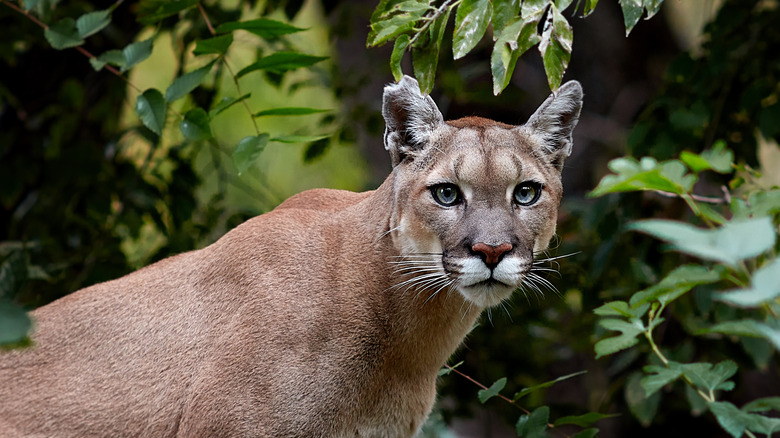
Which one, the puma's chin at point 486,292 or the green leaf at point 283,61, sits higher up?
the green leaf at point 283,61

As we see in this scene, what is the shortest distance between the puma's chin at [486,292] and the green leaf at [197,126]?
1.62m

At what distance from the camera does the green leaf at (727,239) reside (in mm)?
1699

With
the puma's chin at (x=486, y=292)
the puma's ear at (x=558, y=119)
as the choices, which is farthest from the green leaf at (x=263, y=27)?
the puma's chin at (x=486, y=292)

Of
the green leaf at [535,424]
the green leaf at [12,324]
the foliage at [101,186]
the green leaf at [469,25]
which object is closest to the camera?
the green leaf at [12,324]

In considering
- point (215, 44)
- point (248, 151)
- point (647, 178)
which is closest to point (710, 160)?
point (647, 178)

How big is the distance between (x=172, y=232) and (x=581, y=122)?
17.1 feet

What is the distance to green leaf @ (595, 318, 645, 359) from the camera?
3015 mm

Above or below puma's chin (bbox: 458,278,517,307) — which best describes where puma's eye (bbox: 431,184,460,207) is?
above

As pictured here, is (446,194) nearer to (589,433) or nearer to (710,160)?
(589,433)

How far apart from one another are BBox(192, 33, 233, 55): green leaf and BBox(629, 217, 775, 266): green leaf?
9.58 feet

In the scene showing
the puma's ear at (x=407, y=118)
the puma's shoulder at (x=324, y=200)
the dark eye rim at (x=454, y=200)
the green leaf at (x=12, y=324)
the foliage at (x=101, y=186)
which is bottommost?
the foliage at (x=101, y=186)

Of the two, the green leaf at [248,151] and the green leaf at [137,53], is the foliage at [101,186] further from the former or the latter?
the green leaf at [248,151]

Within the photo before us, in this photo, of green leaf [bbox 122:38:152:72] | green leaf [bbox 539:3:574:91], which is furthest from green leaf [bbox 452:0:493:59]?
green leaf [bbox 122:38:152:72]

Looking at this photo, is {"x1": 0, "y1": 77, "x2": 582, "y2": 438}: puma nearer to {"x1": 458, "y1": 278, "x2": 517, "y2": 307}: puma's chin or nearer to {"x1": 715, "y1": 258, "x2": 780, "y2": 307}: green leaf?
{"x1": 458, "y1": 278, "x2": 517, "y2": 307}: puma's chin
